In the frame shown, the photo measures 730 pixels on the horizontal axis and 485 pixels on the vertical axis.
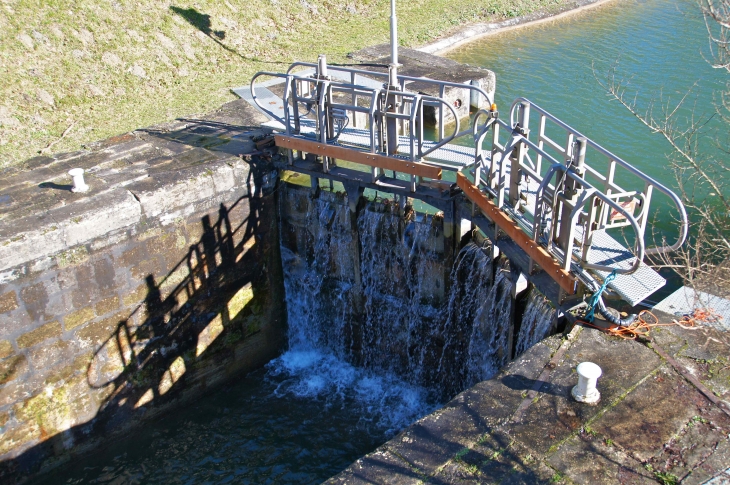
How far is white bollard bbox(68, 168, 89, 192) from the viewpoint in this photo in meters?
8.28

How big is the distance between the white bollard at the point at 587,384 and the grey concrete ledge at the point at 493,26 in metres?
13.5

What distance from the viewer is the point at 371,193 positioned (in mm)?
11102

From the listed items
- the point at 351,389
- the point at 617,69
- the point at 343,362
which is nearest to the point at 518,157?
the point at 351,389

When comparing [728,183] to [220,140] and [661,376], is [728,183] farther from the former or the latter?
[220,140]

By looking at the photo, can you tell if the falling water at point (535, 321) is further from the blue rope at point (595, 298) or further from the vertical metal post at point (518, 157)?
the vertical metal post at point (518, 157)

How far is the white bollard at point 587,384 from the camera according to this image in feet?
17.1

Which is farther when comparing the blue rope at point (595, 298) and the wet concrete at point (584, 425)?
the blue rope at point (595, 298)

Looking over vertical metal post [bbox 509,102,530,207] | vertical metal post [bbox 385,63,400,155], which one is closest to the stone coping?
vertical metal post [bbox 385,63,400,155]

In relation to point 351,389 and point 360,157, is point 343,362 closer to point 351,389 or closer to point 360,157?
point 351,389

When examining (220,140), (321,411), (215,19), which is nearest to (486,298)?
(321,411)

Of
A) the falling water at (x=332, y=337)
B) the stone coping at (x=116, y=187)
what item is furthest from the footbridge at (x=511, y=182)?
the stone coping at (x=116, y=187)

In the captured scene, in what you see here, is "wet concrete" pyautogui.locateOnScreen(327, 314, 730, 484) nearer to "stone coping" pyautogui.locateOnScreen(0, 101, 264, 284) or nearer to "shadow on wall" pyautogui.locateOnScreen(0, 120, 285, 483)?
"stone coping" pyautogui.locateOnScreen(0, 101, 264, 284)

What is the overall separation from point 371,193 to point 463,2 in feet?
41.9

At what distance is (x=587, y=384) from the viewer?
5.24 meters
